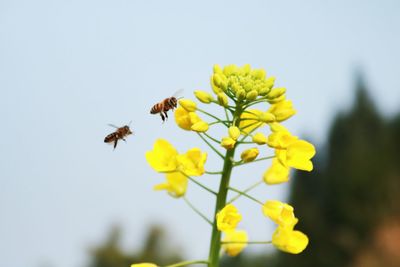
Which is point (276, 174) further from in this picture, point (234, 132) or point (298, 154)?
point (234, 132)

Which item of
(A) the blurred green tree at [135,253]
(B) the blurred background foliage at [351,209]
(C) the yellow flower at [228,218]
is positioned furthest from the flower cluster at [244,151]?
(B) the blurred background foliage at [351,209]

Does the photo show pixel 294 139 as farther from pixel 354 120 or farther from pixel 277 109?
pixel 354 120

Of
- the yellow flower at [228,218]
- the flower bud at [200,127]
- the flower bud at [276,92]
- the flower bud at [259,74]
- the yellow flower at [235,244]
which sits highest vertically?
the flower bud at [259,74]

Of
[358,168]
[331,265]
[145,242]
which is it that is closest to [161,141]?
[145,242]

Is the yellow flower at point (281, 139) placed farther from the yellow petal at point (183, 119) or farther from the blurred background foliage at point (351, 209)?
the blurred background foliage at point (351, 209)

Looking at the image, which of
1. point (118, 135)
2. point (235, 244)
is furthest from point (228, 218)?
point (118, 135)

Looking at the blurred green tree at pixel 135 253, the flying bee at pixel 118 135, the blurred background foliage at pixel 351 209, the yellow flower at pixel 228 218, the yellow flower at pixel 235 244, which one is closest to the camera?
the yellow flower at pixel 228 218
